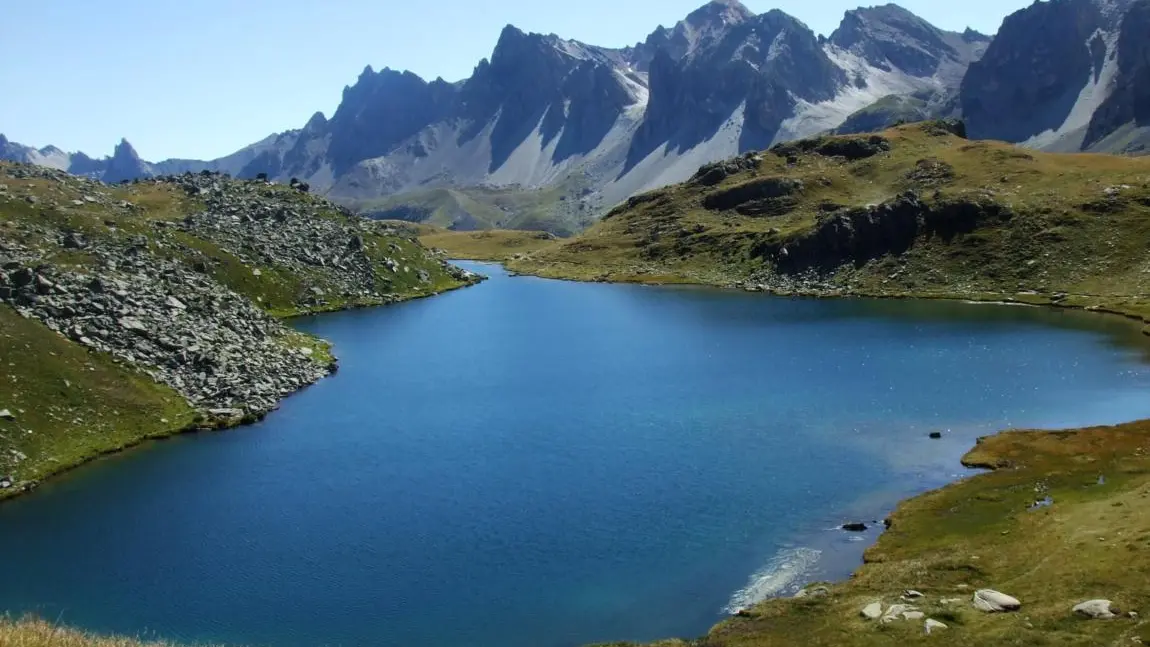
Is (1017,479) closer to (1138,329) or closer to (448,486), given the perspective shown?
(448,486)

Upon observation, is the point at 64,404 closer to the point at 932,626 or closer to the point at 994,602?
the point at 932,626

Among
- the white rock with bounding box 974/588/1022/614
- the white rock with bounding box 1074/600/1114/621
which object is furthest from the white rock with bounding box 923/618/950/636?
the white rock with bounding box 1074/600/1114/621

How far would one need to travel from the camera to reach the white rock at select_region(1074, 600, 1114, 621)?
3766 centimetres

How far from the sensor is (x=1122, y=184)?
188 meters

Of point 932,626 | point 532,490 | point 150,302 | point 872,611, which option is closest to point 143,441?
point 150,302

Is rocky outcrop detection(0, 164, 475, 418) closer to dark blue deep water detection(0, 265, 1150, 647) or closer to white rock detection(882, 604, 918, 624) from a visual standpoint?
dark blue deep water detection(0, 265, 1150, 647)

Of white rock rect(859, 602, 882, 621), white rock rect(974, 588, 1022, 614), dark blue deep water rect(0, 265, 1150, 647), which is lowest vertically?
dark blue deep water rect(0, 265, 1150, 647)

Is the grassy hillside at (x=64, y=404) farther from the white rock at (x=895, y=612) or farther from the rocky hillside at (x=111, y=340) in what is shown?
Answer: the white rock at (x=895, y=612)

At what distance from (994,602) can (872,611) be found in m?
5.54

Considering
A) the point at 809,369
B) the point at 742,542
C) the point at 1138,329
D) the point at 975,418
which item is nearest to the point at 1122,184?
the point at 1138,329

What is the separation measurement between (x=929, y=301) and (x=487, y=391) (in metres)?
102

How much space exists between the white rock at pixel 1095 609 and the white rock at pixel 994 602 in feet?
8.85

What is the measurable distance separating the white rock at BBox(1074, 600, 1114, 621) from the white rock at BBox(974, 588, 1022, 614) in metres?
2.70

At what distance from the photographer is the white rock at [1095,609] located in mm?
37656
